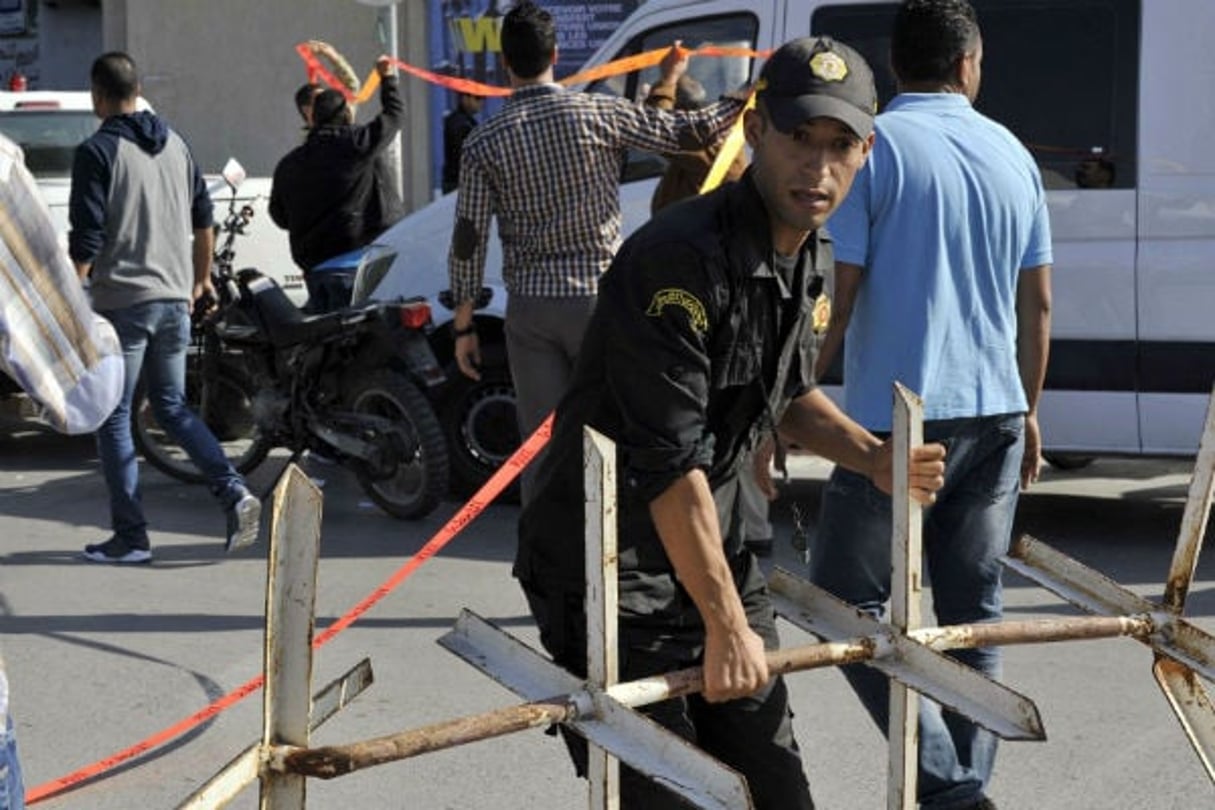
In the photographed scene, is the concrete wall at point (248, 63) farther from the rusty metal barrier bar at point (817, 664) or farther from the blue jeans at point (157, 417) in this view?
the rusty metal barrier bar at point (817, 664)

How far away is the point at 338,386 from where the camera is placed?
9008mm

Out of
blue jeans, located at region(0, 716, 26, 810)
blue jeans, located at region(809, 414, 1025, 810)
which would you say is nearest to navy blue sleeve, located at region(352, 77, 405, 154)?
blue jeans, located at region(809, 414, 1025, 810)

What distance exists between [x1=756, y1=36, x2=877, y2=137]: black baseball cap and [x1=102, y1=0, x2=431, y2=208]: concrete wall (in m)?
14.7

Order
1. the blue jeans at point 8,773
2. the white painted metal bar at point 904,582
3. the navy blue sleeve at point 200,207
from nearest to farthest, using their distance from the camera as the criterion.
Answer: the blue jeans at point 8,773 → the white painted metal bar at point 904,582 → the navy blue sleeve at point 200,207

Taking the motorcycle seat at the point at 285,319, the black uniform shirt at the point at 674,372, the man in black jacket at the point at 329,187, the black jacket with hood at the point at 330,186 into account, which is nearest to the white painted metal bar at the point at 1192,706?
the black uniform shirt at the point at 674,372

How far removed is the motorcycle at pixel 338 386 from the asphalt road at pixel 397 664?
0.84 feet

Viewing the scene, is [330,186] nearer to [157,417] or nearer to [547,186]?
[157,417]

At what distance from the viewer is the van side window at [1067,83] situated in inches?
319

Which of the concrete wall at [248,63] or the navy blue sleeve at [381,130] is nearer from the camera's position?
the navy blue sleeve at [381,130]

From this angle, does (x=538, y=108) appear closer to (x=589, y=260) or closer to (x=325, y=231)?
(x=589, y=260)

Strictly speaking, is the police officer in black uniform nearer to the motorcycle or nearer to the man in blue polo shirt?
the man in blue polo shirt

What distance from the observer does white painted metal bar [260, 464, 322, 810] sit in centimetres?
291

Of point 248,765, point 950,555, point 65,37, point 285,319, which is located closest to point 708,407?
point 248,765

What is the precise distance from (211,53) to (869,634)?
642 inches
